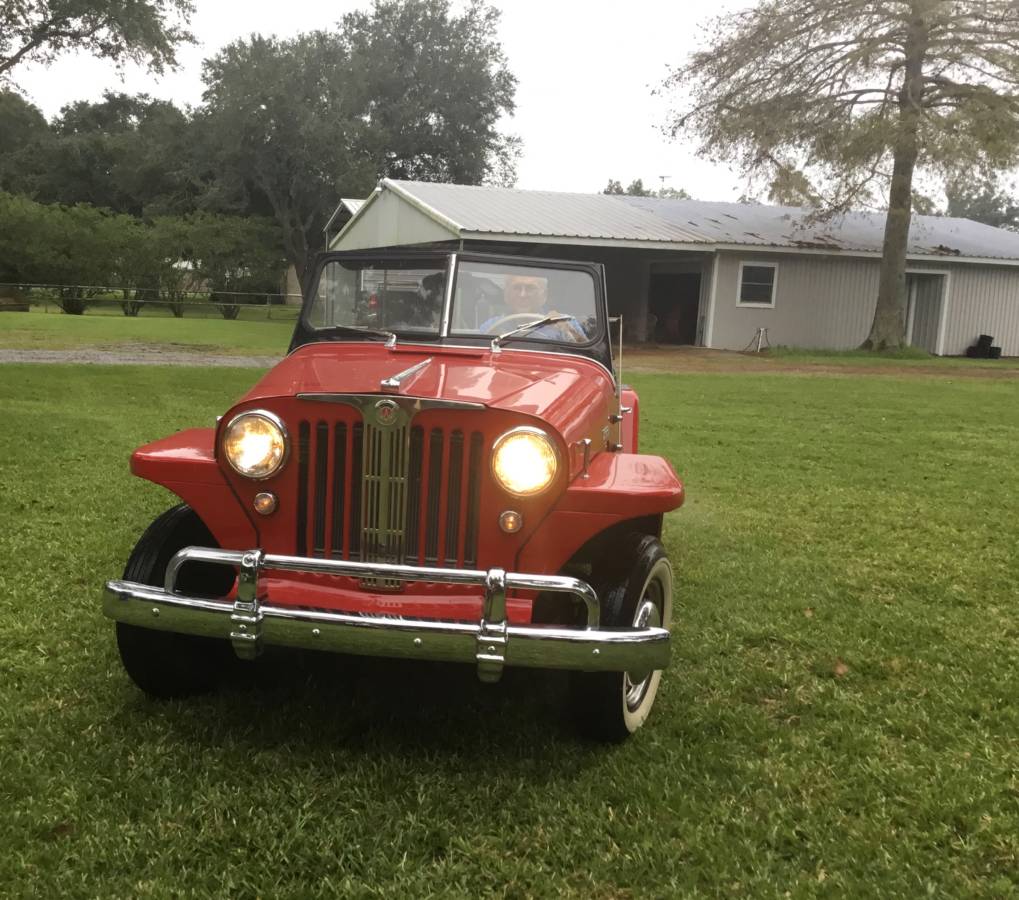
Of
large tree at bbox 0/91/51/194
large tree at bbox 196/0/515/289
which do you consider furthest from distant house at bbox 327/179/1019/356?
large tree at bbox 0/91/51/194

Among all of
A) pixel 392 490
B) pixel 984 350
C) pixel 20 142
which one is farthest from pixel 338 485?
pixel 20 142

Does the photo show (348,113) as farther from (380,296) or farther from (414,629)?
(414,629)

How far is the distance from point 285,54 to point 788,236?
94.5 feet

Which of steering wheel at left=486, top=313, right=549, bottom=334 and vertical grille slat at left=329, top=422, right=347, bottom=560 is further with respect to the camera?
steering wheel at left=486, top=313, right=549, bottom=334

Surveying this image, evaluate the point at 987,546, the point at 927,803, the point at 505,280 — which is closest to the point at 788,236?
the point at 987,546

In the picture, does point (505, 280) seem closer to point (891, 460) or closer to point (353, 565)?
point (353, 565)

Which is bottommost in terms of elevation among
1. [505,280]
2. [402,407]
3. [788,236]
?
[402,407]

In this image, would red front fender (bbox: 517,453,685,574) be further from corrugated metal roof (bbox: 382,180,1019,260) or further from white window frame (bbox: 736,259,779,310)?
white window frame (bbox: 736,259,779,310)

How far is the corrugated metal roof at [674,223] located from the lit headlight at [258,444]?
1686 centimetres

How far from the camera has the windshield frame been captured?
3.97 metres

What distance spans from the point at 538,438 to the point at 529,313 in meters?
1.43

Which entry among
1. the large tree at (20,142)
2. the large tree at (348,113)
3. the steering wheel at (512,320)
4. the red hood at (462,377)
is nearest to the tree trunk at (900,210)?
the steering wheel at (512,320)

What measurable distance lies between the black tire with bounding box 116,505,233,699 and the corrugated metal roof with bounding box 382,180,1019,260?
1659 cm

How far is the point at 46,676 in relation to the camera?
3512mm
